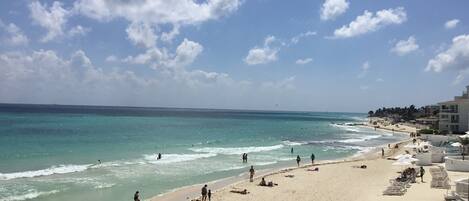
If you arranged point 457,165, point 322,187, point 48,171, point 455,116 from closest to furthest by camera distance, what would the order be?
1. point 322,187
2. point 457,165
3. point 48,171
4. point 455,116

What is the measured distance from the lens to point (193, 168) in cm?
3494

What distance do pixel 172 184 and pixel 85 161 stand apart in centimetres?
1317

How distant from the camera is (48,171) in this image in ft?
105

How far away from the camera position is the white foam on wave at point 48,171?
29844mm

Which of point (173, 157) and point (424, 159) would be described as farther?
point (173, 157)

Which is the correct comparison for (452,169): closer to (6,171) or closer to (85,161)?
(85,161)

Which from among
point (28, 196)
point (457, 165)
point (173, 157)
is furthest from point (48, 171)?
→ point (457, 165)

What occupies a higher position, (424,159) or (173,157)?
(424,159)

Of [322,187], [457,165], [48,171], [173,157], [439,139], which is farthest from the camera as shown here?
[439,139]

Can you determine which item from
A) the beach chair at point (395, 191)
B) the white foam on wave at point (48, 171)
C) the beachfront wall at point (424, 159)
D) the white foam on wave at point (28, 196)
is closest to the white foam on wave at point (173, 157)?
the white foam on wave at point (48, 171)

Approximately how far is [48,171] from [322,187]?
19.1 meters

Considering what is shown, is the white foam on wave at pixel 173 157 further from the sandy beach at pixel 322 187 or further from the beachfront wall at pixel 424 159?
the beachfront wall at pixel 424 159

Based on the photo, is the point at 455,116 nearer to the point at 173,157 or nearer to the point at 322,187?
the point at 173,157

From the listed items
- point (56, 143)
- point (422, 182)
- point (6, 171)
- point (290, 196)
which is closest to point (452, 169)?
point (422, 182)
